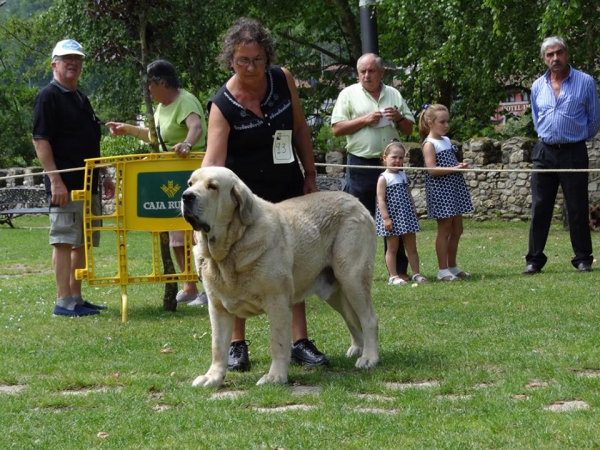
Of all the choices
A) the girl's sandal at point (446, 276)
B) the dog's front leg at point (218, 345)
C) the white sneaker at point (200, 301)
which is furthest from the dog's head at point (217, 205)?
the girl's sandal at point (446, 276)

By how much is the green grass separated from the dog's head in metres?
0.92

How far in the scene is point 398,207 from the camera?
35.4 ft

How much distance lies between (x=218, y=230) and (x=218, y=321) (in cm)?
64

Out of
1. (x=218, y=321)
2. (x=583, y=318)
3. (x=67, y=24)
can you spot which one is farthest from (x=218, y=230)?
(x=67, y=24)

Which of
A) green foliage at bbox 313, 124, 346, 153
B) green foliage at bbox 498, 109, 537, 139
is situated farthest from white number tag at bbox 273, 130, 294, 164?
green foliage at bbox 313, 124, 346, 153

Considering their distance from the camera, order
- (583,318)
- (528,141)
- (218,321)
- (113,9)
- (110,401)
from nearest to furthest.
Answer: (110,401) < (218,321) < (583,318) < (113,9) < (528,141)

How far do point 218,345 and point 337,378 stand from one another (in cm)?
75

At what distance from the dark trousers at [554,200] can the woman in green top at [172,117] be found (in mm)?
4050

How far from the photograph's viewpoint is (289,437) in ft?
14.8

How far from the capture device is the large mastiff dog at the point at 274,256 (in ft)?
18.3

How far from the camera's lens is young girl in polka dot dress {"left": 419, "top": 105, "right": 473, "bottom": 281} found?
35.9ft

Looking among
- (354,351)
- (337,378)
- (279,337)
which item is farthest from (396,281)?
(279,337)

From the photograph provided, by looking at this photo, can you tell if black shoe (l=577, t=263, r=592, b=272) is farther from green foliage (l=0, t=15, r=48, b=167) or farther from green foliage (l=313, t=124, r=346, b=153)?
green foliage (l=0, t=15, r=48, b=167)

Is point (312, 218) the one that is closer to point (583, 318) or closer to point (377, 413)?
point (377, 413)
